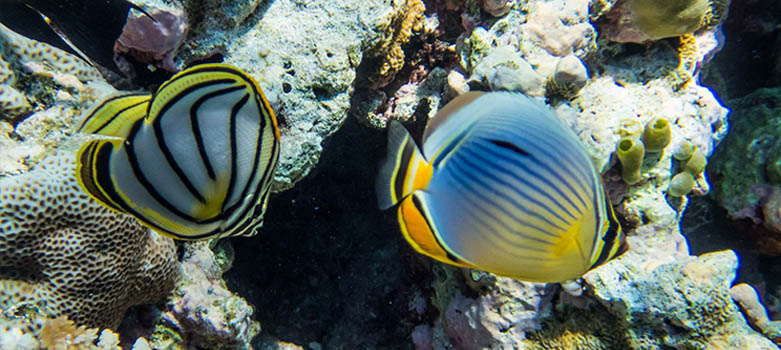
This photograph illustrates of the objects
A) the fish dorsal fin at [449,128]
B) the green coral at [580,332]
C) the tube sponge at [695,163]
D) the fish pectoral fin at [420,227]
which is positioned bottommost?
the green coral at [580,332]

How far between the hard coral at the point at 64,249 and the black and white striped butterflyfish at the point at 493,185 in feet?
6.10

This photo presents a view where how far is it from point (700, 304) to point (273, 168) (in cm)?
286

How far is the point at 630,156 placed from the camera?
2.84 metres

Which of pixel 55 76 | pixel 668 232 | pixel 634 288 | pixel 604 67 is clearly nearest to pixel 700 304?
pixel 634 288

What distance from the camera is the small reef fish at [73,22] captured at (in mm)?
2107

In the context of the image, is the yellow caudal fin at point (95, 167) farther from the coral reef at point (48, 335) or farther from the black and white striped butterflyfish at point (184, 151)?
the coral reef at point (48, 335)

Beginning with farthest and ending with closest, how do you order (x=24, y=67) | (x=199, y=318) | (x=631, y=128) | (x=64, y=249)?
1. (x=631, y=128)
2. (x=199, y=318)
3. (x=24, y=67)
4. (x=64, y=249)

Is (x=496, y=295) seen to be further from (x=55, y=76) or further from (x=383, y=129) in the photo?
(x=55, y=76)

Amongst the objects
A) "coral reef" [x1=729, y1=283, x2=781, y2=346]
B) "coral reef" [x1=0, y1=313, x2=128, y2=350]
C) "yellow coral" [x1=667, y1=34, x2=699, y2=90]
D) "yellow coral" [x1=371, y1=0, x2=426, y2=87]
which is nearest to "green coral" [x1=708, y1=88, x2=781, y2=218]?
"yellow coral" [x1=667, y1=34, x2=699, y2=90]

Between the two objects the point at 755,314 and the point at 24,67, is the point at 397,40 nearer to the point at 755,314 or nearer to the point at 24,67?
the point at 24,67

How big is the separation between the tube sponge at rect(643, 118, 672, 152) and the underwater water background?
0.51 feet

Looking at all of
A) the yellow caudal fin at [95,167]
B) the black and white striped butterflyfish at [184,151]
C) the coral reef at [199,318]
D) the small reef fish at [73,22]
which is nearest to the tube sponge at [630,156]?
the black and white striped butterflyfish at [184,151]

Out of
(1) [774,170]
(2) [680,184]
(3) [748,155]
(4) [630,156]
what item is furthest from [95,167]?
(3) [748,155]

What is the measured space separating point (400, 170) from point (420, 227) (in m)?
0.18
